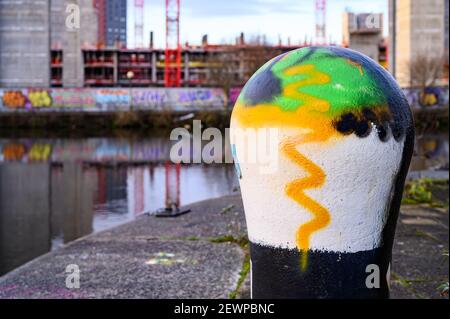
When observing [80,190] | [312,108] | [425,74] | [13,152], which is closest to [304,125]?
[312,108]

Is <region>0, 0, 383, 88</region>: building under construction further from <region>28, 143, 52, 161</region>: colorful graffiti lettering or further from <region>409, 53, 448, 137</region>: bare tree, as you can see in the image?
<region>28, 143, 52, 161</region>: colorful graffiti lettering

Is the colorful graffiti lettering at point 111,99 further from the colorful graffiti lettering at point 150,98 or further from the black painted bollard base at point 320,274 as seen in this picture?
the black painted bollard base at point 320,274

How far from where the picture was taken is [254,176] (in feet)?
8.75

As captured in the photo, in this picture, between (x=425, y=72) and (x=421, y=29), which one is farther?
(x=421, y=29)

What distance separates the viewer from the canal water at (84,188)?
39.8ft

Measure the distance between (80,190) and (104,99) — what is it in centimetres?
4156

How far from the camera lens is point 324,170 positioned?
8.27ft

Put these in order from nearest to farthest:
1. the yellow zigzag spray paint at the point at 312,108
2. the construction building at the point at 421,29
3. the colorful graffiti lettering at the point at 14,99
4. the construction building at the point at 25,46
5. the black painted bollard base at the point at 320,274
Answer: the yellow zigzag spray paint at the point at 312,108
the black painted bollard base at the point at 320,274
the colorful graffiti lettering at the point at 14,99
the construction building at the point at 25,46
the construction building at the point at 421,29

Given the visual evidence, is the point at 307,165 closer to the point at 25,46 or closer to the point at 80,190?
the point at 80,190

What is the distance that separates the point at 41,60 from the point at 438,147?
4433 cm

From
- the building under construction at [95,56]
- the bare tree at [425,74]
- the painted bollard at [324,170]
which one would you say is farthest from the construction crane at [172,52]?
the painted bollard at [324,170]

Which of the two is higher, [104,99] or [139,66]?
[139,66]

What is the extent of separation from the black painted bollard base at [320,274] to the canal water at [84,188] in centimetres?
697

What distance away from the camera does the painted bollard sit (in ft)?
8.21
